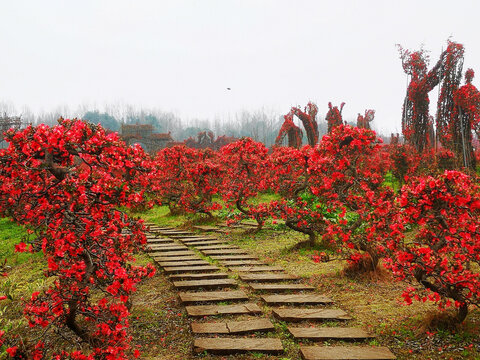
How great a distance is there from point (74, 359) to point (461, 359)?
3794 millimetres

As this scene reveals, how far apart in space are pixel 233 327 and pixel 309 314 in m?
1.12

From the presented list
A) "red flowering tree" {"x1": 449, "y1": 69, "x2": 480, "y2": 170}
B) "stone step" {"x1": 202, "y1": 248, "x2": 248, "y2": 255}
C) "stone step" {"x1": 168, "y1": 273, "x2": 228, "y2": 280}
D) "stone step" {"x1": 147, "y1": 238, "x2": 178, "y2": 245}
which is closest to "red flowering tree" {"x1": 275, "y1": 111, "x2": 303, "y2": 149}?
"red flowering tree" {"x1": 449, "y1": 69, "x2": 480, "y2": 170}

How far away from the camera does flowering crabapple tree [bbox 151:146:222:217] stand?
465 inches

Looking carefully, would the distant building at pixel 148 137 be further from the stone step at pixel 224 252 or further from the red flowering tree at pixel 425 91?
the stone step at pixel 224 252

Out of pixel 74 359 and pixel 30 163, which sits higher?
pixel 30 163

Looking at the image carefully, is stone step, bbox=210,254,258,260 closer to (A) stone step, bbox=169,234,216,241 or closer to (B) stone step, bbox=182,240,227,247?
(B) stone step, bbox=182,240,227,247

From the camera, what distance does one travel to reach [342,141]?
21.7 ft

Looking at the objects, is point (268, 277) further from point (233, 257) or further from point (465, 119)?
point (465, 119)

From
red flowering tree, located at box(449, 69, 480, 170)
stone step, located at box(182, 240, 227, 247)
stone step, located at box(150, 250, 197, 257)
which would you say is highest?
red flowering tree, located at box(449, 69, 480, 170)

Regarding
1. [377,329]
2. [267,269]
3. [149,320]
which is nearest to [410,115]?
[267,269]

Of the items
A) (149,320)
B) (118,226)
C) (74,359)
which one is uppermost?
(118,226)

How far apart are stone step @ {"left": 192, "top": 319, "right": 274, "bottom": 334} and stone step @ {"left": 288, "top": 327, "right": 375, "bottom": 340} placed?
34 centimetres

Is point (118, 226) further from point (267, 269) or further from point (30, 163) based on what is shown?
point (267, 269)

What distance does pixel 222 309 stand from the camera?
190 inches
